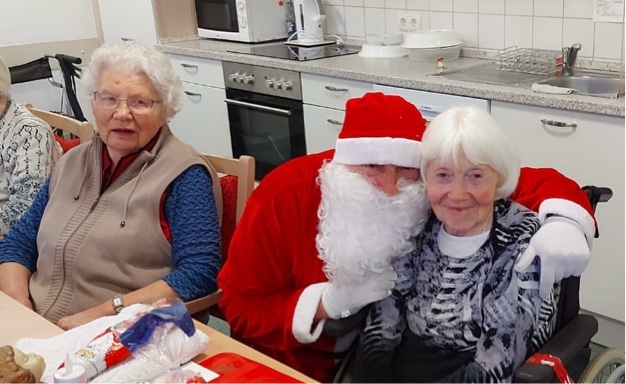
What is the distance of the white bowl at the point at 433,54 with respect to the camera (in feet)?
10.9

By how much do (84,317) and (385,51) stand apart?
2.19 meters

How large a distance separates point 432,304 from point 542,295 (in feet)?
0.72

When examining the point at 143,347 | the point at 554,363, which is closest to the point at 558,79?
the point at 554,363

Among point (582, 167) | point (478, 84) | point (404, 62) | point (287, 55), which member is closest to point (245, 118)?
point (287, 55)

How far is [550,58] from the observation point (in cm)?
309

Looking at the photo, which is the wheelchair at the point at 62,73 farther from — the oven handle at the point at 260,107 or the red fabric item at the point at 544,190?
the red fabric item at the point at 544,190

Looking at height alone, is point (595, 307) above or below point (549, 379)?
below

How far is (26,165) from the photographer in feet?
7.34

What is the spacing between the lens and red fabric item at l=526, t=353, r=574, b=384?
135cm

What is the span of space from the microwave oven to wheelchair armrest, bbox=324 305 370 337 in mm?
2828

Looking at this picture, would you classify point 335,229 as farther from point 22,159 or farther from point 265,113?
point 265,113

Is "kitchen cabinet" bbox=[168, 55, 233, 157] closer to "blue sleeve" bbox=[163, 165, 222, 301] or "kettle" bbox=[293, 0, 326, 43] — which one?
"kettle" bbox=[293, 0, 326, 43]

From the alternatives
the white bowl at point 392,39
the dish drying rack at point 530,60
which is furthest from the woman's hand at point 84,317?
the white bowl at point 392,39

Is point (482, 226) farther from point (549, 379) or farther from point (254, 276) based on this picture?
point (254, 276)
